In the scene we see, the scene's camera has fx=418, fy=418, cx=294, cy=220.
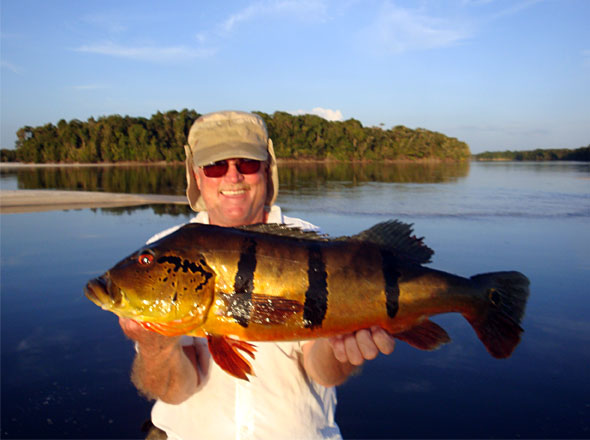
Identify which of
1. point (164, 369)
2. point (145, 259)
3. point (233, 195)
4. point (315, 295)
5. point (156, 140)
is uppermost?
point (156, 140)

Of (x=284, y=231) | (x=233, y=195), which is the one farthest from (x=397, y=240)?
(x=233, y=195)

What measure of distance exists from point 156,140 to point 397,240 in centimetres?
10336

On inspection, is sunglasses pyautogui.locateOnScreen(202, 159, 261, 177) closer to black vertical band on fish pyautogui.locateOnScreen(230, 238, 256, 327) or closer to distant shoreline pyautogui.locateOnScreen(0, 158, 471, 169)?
black vertical band on fish pyautogui.locateOnScreen(230, 238, 256, 327)

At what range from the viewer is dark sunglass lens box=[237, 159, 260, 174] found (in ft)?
11.5

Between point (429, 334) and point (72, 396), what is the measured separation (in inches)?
179

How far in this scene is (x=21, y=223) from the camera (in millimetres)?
14898

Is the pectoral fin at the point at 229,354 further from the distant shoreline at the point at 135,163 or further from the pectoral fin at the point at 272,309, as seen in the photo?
the distant shoreline at the point at 135,163

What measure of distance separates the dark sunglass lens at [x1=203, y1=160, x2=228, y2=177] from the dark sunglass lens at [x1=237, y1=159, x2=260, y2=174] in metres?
0.12

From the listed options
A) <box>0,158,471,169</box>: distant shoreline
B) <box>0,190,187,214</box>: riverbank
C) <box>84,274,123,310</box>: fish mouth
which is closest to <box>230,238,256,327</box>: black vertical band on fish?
<box>84,274,123,310</box>: fish mouth

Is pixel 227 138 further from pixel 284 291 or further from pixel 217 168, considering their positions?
pixel 284 291

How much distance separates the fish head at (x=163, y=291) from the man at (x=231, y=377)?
474mm

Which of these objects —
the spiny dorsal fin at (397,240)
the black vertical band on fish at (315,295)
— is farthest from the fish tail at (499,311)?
the black vertical band on fish at (315,295)

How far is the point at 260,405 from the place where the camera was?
294 cm

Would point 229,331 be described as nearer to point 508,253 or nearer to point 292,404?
point 292,404
